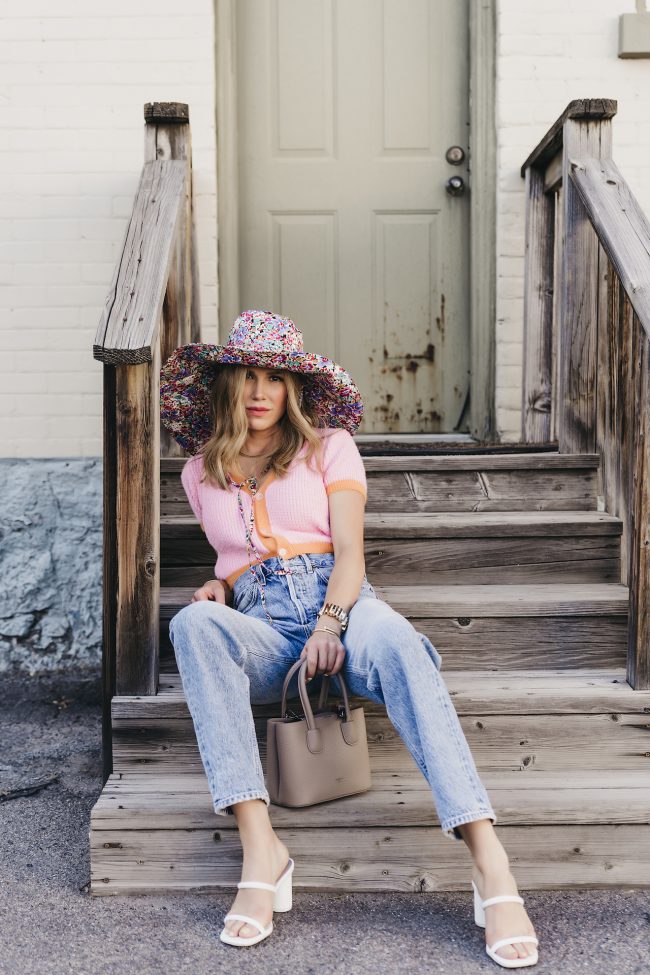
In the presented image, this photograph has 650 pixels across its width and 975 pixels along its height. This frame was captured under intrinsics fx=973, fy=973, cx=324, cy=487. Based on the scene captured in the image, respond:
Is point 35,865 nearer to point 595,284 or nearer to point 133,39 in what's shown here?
point 595,284

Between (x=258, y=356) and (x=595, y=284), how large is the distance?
1433 millimetres

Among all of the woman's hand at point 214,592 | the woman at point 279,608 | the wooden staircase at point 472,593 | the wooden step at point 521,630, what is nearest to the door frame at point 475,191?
the wooden staircase at point 472,593

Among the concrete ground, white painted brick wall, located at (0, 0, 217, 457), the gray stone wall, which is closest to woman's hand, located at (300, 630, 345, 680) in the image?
the concrete ground

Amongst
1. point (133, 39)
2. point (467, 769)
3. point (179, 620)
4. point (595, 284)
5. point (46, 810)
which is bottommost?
point (46, 810)

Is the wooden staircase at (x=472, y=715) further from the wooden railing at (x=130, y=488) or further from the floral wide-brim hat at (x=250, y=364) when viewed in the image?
the floral wide-brim hat at (x=250, y=364)

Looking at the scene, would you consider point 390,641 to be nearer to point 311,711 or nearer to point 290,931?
point 311,711

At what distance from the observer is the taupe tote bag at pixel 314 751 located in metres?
2.13

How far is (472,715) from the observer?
247 centimetres

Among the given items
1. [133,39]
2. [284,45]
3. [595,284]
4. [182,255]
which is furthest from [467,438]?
[133,39]

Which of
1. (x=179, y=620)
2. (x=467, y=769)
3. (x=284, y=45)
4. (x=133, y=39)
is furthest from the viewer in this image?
(x=284, y=45)

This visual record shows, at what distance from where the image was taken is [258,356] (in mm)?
2434

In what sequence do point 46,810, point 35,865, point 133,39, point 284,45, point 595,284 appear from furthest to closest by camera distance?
point 284,45 → point 133,39 → point 595,284 → point 46,810 → point 35,865

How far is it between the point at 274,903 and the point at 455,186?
10.2 feet

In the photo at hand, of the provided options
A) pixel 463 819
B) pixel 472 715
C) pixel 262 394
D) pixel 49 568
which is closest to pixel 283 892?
pixel 463 819
